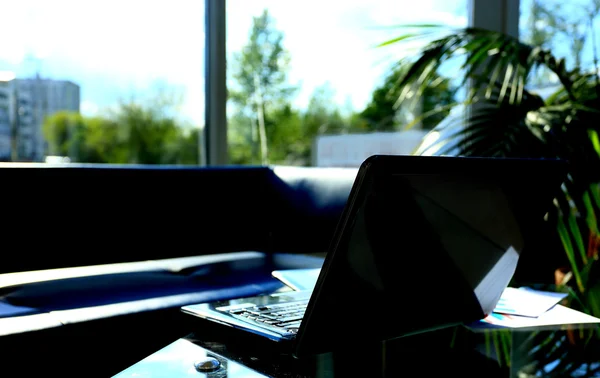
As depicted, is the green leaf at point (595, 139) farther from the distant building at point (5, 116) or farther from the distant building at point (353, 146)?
the distant building at point (5, 116)

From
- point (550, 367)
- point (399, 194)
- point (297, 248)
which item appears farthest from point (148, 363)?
point (297, 248)

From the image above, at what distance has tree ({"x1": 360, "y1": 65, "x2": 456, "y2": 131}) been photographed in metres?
3.24

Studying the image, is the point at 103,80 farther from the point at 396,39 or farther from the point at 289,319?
the point at 289,319

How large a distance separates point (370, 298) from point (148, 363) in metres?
0.37

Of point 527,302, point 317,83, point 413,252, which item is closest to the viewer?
point 413,252

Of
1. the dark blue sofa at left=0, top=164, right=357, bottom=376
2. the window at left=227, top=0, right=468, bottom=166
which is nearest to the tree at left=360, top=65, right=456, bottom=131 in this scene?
the window at left=227, top=0, right=468, bottom=166

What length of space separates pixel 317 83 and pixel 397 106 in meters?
0.47

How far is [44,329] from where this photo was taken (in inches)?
52.7

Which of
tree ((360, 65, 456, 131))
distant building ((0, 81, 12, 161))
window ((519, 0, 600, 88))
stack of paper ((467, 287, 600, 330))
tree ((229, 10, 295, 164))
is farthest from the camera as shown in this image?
tree ((360, 65, 456, 131))

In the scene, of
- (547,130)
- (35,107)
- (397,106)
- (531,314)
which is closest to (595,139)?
(547,130)

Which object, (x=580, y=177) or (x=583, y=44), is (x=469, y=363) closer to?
(x=580, y=177)

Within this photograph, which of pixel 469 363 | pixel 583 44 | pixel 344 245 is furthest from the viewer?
pixel 583 44

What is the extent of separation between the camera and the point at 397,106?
128 inches

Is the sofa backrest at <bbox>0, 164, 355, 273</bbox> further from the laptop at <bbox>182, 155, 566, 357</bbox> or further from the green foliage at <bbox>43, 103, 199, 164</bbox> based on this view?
the laptop at <bbox>182, 155, 566, 357</bbox>
